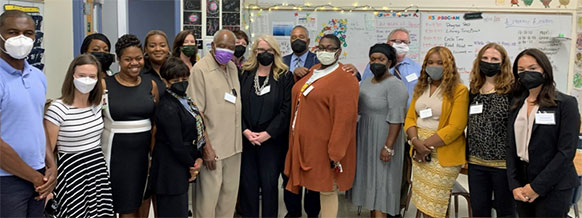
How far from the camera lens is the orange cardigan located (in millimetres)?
2885

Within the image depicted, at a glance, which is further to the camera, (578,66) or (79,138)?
(578,66)

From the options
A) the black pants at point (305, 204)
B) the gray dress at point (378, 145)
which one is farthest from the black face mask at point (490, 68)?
the black pants at point (305, 204)

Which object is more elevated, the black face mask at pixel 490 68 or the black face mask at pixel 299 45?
the black face mask at pixel 299 45

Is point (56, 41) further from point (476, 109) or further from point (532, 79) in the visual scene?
point (532, 79)

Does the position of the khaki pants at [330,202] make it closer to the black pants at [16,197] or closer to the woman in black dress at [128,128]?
the woman in black dress at [128,128]

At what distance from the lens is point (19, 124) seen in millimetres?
2061

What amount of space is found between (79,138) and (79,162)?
0.14m

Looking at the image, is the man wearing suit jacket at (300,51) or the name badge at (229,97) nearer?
the name badge at (229,97)

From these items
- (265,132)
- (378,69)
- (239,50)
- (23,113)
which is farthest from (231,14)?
(23,113)

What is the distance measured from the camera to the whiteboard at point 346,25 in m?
5.56

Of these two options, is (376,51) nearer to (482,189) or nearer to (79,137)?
(482,189)

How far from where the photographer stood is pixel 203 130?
115 inches

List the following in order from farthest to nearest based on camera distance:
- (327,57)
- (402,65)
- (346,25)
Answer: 1. (346,25)
2. (402,65)
3. (327,57)

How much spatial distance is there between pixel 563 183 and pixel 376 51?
1.44 meters
